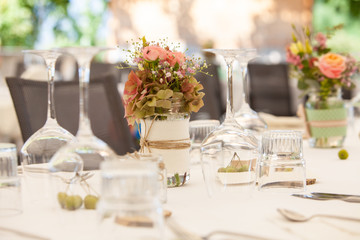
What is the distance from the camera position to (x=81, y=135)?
1.00m

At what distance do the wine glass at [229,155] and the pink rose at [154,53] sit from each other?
12 cm

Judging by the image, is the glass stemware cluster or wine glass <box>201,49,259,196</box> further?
wine glass <box>201,49,259,196</box>

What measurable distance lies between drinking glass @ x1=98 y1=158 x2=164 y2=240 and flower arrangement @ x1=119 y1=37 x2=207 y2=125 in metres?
0.48

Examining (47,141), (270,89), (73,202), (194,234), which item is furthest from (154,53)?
(270,89)

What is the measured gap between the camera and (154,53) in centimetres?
132

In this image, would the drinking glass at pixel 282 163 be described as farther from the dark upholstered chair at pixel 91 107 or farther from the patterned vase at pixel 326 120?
the dark upholstered chair at pixel 91 107

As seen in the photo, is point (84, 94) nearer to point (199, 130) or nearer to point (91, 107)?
point (199, 130)

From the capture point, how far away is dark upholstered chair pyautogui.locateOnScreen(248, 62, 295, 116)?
4.21 meters

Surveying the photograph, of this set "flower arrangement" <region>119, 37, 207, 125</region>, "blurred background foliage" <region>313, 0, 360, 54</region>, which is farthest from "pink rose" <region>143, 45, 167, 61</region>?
"blurred background foliage" <region>313, 0, 360, 54</region>

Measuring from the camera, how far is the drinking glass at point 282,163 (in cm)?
130

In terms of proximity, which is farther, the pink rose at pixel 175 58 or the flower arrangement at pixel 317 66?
the flower arrangement at pixel 317 66

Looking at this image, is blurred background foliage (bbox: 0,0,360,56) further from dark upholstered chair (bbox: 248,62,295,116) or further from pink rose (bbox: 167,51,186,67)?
pink rose (bbox: 167,51,186,67)

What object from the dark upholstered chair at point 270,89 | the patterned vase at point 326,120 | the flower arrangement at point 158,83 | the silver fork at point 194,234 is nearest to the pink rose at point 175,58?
the flower arrangement at point 158,83

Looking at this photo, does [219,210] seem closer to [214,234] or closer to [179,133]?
[214,234]
